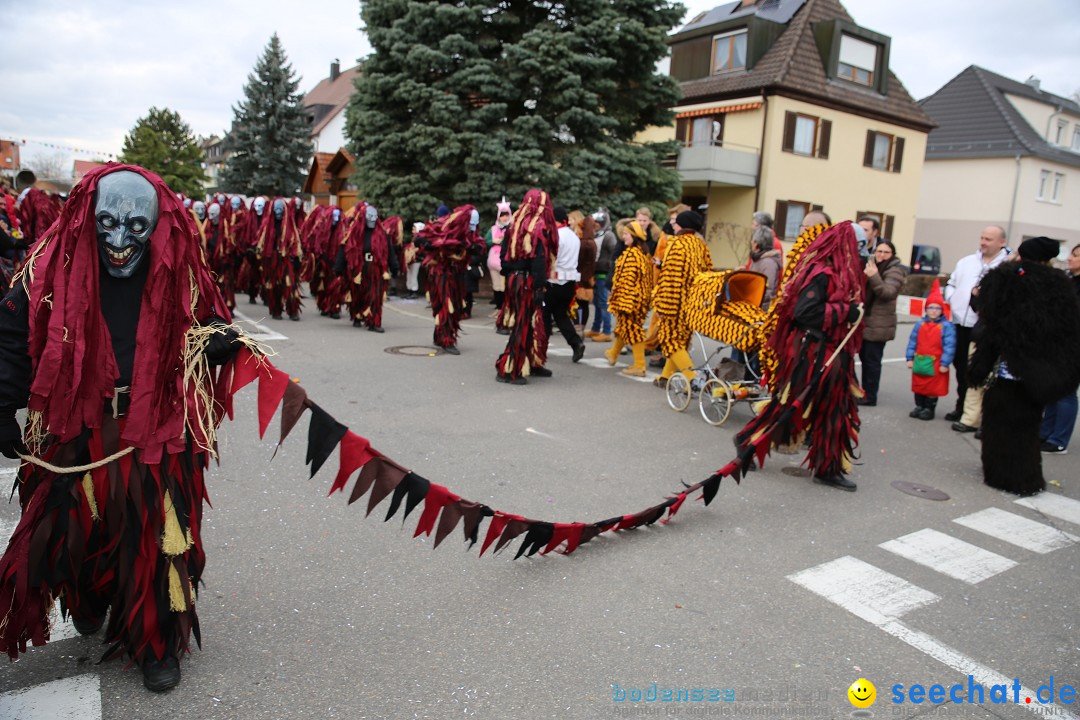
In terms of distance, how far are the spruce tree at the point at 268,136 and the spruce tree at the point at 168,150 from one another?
285 cm

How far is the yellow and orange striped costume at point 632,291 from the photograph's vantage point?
8.79m

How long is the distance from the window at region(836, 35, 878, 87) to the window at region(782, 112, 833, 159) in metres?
2.39

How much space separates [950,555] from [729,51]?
85.2ft

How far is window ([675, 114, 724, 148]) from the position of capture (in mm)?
26797

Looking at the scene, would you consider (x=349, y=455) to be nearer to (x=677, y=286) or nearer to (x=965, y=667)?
(x=965, y=667)

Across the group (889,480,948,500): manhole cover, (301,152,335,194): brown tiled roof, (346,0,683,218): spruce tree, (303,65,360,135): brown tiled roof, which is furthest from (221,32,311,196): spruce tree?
Answer: (889,480,948,500): manhole cover

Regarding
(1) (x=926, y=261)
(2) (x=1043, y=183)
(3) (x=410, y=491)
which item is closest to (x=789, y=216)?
(1) (x=926, y=261)

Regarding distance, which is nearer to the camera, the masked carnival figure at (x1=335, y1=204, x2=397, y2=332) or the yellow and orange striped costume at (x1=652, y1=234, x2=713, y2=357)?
the yellow and orange striped costume at (x1=652, y1=234, x2=713, y2=357)

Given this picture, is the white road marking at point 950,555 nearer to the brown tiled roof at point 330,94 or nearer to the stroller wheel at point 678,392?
the stroller wheel at point 678,392

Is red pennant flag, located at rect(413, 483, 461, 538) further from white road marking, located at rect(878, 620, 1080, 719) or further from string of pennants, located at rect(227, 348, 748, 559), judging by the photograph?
white road marking, located at rect(878, 620, 1080, 719)

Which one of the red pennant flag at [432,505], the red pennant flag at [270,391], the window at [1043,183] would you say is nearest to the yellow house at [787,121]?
the window at [1043,183]

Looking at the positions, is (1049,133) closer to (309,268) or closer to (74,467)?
(309,268)

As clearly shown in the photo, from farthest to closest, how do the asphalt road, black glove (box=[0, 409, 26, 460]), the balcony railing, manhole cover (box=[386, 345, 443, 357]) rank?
the balcony railing → manhole cover (box=[386, 345, 443, 357]) → the asphalt road → black glove (box=[0, 409, 26, 460])

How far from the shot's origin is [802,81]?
2578cm
